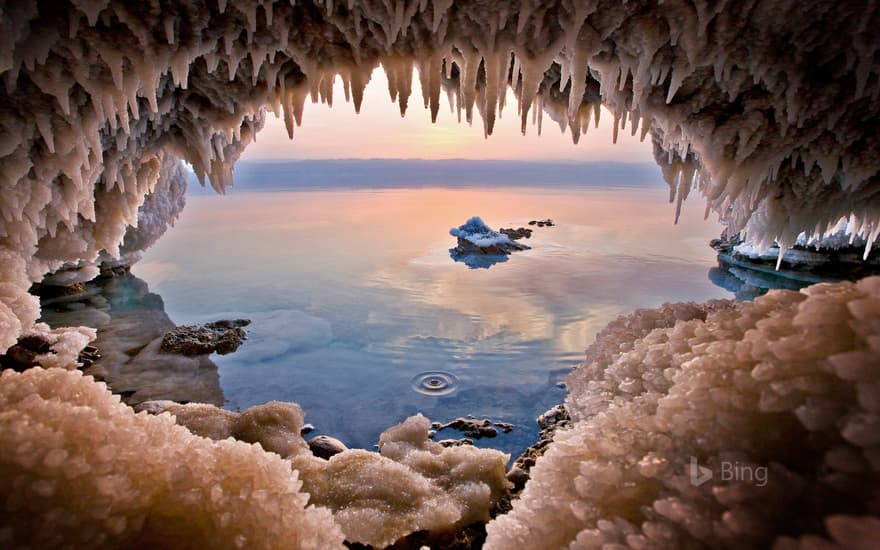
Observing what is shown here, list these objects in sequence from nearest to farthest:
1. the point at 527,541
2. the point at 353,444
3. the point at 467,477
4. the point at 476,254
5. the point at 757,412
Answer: the point at 757,412, the point at 527,541, the point at 467,477, the point at 353,444, the point at 476,254

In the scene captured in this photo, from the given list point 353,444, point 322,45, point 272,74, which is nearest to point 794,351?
point 322,45

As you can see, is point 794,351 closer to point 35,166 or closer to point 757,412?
point 757,412

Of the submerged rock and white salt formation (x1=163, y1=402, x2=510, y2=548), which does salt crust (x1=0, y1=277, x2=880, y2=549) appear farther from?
the submerged rock

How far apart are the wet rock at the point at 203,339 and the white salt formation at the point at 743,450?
37.0 feet

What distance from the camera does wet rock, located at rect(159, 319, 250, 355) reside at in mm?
10852

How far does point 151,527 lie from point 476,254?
2492 centimetres

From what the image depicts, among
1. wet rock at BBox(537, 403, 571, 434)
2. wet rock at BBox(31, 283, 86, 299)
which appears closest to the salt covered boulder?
wet rock at BBox(537, 403, 571, 434)

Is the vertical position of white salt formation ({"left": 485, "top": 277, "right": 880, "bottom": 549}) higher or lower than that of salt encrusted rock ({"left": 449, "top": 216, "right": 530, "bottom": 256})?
higher

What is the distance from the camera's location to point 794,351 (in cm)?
125

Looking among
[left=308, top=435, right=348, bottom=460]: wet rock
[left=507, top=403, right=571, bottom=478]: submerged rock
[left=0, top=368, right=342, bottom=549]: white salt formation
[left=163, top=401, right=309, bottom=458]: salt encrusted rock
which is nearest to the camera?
[left=0, top=368, right=342, bottom=549]: white salt formation

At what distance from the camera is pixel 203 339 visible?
1152 centimetres

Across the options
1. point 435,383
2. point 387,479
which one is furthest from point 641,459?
point 435,383

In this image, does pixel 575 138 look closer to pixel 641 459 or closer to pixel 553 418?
pixel 641 459

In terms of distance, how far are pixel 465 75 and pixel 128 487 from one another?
3.82m
